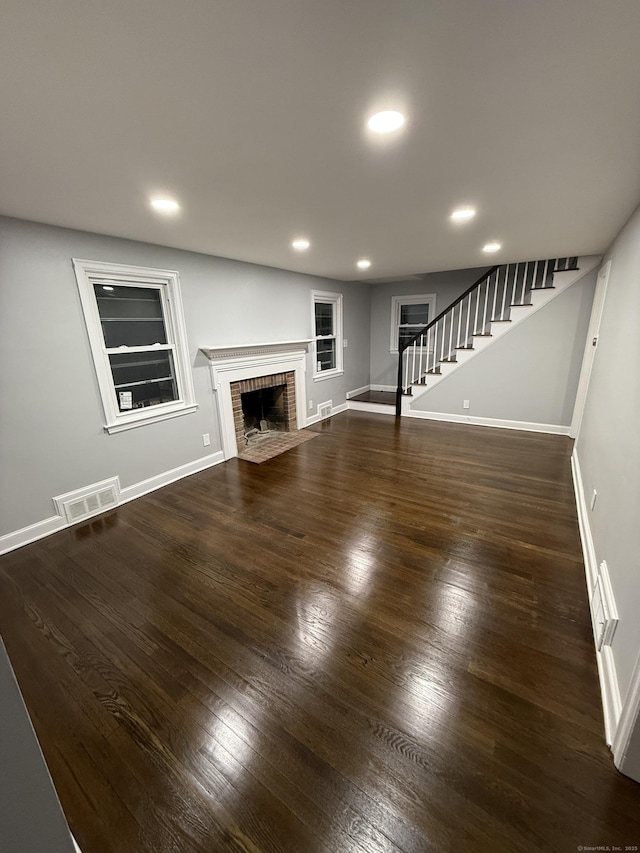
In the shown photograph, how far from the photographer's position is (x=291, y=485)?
3525 mm

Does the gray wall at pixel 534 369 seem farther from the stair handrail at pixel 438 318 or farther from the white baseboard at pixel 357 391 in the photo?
the white baseboard at pixel 357 391

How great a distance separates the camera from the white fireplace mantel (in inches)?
155

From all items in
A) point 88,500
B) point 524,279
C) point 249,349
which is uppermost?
point 524,279

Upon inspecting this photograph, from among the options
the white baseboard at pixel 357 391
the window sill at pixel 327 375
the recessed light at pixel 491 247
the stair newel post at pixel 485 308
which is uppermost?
the recessed light at pixel 491 247

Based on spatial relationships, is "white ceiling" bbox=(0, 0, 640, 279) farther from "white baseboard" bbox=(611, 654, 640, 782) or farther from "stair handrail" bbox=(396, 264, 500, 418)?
"stair handrail" bbox=(396, 264, 500, 418)

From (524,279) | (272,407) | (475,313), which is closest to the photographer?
(524,279)

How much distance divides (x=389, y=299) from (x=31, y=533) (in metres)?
6.78

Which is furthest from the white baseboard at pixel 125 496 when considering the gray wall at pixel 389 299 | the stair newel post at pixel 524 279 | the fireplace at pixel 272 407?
the stair newel post at pixel 524 279

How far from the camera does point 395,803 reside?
1.14 m

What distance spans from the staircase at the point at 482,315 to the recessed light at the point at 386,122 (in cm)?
425

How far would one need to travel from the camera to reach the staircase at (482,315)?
15.3 feet

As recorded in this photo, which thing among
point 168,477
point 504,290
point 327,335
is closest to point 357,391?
point 327,335

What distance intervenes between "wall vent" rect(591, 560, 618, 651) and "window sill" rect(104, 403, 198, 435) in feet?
12.3

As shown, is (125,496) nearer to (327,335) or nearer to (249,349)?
(249,349)
